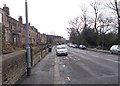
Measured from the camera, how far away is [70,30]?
124 metres

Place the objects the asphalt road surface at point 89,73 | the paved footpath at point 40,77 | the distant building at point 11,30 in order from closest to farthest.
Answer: the asphalt road surface at point 89,73
the paved footpath at point 40,77
the distant building at point 11,30

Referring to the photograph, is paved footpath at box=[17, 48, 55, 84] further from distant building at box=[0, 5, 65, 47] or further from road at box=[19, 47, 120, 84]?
distant building at box=[0, 5, 65, 47]

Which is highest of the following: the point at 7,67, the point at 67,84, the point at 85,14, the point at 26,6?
the point at 85,14

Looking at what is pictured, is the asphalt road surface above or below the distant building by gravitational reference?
below

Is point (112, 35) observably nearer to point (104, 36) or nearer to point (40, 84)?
point (104, 36)

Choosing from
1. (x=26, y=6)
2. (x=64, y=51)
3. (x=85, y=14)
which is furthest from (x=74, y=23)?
(x=26, y=6)

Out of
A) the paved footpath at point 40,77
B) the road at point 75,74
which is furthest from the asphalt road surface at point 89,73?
the paved footpath at point 40,77

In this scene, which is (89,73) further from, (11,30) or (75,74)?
(11,30)

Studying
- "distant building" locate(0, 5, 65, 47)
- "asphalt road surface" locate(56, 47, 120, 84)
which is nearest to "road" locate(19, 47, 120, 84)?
"asphalt road surface" locate(56, 47, 120, 84)

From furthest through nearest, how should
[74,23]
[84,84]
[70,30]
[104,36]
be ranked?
[70,30] < [74,23] < [104,36] < [84,84]

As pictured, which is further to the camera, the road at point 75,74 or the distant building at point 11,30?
the distant building at point 11,30

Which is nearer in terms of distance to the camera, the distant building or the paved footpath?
the paved footpath

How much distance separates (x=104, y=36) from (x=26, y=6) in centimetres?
5190

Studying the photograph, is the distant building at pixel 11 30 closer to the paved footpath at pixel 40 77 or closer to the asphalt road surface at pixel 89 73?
the paved footpath at pixel 40 77
